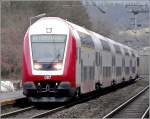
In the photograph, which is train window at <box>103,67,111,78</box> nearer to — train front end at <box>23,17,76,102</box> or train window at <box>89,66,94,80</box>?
train window at <box>89,66,94,80</box>

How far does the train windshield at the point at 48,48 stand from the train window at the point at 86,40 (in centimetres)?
213

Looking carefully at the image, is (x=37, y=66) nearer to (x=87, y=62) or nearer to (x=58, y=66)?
(x=58, y=66)

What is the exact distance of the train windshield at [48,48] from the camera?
74.6 ft

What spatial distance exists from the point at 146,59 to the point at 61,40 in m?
60.7

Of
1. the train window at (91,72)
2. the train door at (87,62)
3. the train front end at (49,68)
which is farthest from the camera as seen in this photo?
the train window at (91,72)

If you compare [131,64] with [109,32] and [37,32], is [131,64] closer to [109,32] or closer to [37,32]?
[37,32]

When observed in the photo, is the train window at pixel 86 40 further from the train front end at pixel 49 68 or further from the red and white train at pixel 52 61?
the train front end at pixel 49 68

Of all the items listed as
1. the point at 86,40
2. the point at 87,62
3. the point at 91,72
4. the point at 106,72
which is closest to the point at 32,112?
the point at 87,62

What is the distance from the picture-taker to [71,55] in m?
22.9

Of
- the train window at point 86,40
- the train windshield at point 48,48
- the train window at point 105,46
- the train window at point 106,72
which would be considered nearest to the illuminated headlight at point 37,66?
the train windshield at point 48,48

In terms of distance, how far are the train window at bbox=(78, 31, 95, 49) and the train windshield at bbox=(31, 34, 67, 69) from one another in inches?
84.0

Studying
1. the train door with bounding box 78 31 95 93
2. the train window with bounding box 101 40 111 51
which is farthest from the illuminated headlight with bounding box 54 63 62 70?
the train window with bounding box 101 40 111 51

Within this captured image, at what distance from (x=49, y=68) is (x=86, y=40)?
443 centimetres

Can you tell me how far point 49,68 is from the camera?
2266 cm
